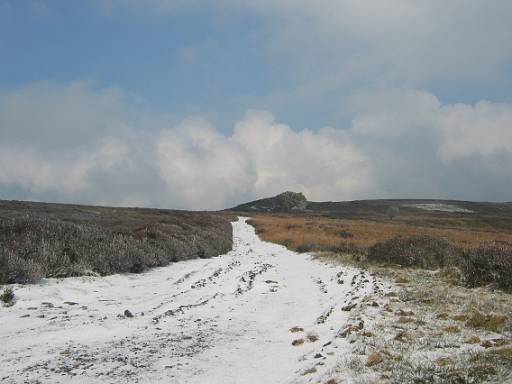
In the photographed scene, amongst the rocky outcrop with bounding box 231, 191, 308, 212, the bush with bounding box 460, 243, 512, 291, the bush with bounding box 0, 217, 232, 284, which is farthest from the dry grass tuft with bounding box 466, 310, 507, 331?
the rocky outcrop with bounding box 231, 191, 308, 212

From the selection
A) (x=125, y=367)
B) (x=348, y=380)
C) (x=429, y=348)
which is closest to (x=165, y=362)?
(x=125, y=367)

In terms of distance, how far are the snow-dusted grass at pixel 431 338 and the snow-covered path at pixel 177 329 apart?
0.44 metres

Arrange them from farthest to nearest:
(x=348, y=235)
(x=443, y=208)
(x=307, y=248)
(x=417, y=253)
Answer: (x=443, y=208)
(x=348, y=235)
(x=307, y=248)
(x=417, y=253)

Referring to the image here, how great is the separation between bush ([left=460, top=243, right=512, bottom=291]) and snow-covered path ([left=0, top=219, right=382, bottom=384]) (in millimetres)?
2672

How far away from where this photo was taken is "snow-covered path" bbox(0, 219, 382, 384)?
522 centimetres

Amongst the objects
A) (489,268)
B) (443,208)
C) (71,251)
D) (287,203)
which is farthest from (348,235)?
(443,208)

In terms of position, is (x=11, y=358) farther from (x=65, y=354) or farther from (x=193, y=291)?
(x=193, y=291)

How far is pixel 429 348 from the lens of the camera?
5625mm

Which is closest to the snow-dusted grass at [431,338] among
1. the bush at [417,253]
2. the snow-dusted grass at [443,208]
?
the bush at [417,253]

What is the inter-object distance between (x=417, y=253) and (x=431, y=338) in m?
10.4

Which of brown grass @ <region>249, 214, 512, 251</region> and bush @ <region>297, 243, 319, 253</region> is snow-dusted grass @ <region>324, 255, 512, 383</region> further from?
brown grass @ <region>249, 214, 512, 251</region>

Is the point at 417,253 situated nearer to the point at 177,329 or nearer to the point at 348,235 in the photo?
the point at 177,329

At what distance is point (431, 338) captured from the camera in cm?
615

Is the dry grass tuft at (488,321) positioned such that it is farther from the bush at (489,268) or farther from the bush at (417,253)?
the bush at (417,253)
